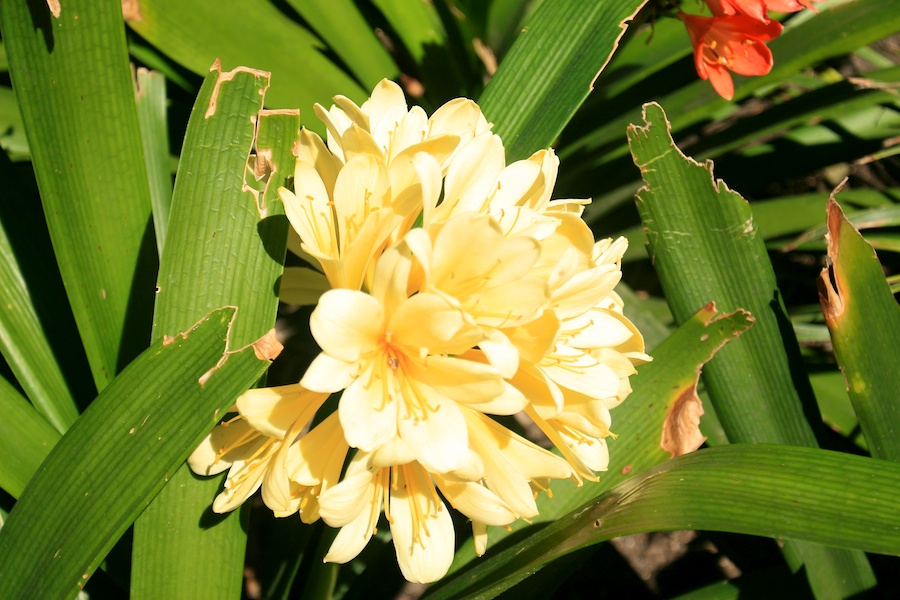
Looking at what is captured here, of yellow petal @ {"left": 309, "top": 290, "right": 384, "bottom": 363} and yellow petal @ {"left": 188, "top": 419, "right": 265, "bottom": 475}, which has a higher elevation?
yellow petal @ {"left": 309, "top": 290, "right": 384, "bottom": 363}

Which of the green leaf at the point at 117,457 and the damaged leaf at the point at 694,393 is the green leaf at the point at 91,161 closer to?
the green leaf at the point at 117,457

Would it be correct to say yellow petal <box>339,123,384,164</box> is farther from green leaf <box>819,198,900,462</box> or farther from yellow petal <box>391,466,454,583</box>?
green leaf <box>819,198,900,462</box>

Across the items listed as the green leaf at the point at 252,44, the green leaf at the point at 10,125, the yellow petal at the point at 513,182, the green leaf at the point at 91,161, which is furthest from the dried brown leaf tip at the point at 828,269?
the green leaf at the point at 10,125

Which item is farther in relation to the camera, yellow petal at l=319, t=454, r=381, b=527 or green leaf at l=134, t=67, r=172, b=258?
green leaf at l=134, t=67, r=172, b=258

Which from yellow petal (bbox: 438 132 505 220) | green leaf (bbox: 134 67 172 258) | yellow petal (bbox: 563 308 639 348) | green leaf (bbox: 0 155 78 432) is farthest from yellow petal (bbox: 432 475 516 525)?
green leaf (bbox: 134 67 172 258)

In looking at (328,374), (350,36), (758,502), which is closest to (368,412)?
(328,374)

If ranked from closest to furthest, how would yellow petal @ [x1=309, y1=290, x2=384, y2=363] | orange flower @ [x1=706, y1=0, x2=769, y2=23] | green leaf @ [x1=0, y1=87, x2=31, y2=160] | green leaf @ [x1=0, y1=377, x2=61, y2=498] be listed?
1. yellow petal @ [x1=309, y1=290, x2=384, y2=363]
2. green leaf @ [x1=0, y1=377, x2=61, y2=498]
3. orange flower @ [x1=706, y1=0, x2=769, y2=23]
4. green leaf @ [x1=0, y1=87, x2=31, y2=160]

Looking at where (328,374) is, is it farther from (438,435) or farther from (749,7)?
(749,7)
